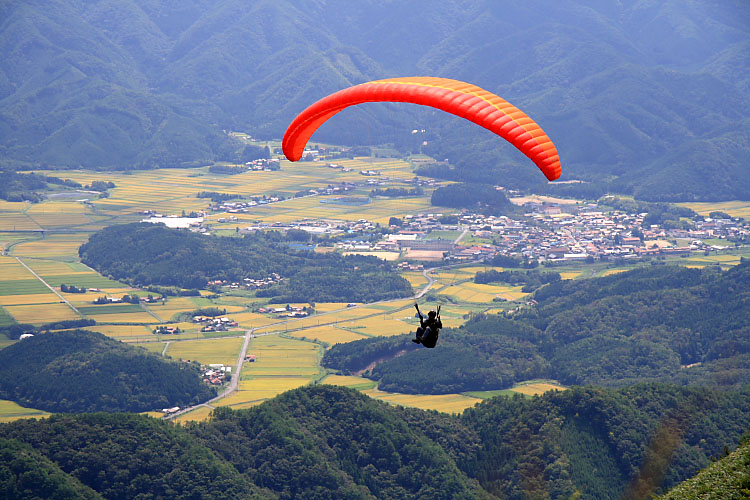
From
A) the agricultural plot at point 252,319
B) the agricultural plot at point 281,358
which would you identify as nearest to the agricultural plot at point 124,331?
the agricultural plot at point 252,319

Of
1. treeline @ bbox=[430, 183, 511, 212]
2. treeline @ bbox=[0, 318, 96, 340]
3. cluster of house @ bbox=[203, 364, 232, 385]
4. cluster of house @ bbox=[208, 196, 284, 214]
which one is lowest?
cluster of house @ bbox=[203, 364, 232, 385]

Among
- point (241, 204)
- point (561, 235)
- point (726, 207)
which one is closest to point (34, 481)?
point (561, 235)

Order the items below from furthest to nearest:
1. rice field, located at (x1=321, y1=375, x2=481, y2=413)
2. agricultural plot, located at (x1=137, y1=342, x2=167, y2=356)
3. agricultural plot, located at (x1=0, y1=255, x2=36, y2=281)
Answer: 1. agricultural plot, located at (x1=0, y1=255, x2=36, y2=281)
2. agricultural plot, located at (x1=137, y1=342, x2=167, y2=356)
3. rice field, located at (x1=321, y1=375, x2=481, y2=413)

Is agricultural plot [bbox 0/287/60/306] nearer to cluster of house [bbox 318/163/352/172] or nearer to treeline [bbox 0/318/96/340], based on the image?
treeline [bbox 0/318/96/340]

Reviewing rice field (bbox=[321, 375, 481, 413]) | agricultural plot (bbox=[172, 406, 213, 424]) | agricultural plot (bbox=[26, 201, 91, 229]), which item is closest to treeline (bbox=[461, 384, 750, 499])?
rice field (bbox=[321, 375, 481, 413])

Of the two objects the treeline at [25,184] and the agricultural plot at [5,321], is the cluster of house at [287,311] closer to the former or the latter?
the agricultural plot at [5,321]

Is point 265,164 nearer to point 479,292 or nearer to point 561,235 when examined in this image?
point 561,235
